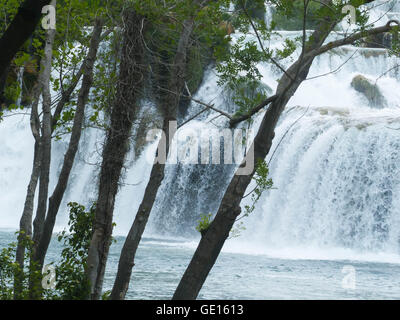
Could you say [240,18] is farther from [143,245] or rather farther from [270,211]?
[270,211]

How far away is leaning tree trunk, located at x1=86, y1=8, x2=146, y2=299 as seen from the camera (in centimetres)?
527

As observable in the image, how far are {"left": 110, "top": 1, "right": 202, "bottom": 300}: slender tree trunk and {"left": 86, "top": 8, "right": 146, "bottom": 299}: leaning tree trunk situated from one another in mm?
221

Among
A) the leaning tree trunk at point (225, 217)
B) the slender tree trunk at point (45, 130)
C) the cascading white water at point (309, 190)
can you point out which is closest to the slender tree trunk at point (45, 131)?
the slender tree trunk at point (45, 130)

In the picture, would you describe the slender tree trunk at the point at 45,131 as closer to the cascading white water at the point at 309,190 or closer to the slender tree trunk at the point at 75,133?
the slender tree trunk at the point at 75,133

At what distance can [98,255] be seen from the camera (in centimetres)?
536

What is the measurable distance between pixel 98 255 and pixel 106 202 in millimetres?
428

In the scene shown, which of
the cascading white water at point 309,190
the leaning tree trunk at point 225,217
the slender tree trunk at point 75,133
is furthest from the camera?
the cascading white water at point 309,190

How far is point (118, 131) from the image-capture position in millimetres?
5223

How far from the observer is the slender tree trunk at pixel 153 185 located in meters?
5.19

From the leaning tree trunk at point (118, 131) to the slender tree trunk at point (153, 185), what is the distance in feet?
0.72

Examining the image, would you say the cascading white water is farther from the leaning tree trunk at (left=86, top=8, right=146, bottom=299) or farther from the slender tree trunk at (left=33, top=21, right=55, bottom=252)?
the leaning tree trunk at (left=86, top=8, right=146, bottom=299)

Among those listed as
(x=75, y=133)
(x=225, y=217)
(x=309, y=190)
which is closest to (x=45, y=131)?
(x=75, y=133)

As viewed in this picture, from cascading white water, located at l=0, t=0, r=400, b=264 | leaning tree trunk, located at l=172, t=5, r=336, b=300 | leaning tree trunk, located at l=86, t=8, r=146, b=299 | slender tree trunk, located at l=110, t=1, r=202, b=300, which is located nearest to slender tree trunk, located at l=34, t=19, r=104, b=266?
leaning tree trunk, located at l=86, t=8, r=146, b=299

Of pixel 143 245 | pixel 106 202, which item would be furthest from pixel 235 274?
pixel 106 202
